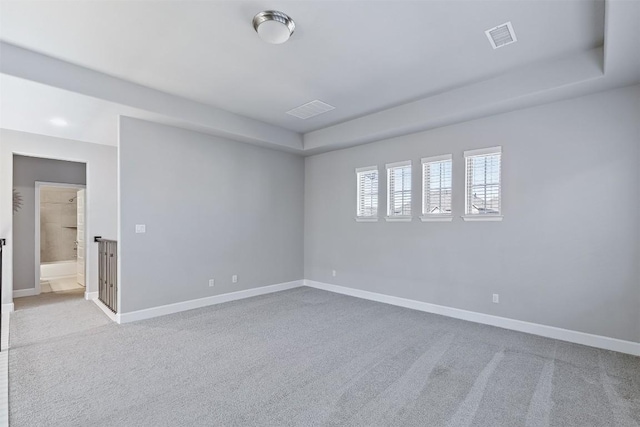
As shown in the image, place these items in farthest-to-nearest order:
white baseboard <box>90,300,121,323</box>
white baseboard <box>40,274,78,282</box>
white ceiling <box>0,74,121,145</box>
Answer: white baseboard <box>40,274,78,282</box>, white baseboard <box>90,300,121,323</box>, white ceiling <box>0,74,121,145</box>

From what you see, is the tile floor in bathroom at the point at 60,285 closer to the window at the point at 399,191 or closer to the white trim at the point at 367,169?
the white trim at the point at 367,169

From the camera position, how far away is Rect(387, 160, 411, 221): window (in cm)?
501

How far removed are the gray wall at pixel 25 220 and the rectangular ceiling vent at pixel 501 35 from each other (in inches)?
291

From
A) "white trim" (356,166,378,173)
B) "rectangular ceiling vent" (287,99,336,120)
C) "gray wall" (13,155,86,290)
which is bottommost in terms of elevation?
"gray wall" (13,155,86,290)

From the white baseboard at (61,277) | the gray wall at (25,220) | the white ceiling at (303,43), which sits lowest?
the white baseboard at (61,277)

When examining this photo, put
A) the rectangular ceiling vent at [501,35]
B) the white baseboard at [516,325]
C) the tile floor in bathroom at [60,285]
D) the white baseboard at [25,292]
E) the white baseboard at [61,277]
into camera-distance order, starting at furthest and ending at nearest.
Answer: the white baseboard at [61,277]
the tile floor in bathroom at [60,285]
the white baseboard at [25,292]
the white baseboard at [516,325]
the rectangular ceiling vent at [501,35]

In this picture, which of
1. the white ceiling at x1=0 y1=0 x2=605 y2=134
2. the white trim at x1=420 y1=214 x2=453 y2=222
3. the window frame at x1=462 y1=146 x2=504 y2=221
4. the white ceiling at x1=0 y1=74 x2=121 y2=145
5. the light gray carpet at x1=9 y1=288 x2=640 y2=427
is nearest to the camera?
the light gray carpet at x1=9 y1=288 x2=640 y2=427

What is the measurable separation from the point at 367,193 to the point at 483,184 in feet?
6.38

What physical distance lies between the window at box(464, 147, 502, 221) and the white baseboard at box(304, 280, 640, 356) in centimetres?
131

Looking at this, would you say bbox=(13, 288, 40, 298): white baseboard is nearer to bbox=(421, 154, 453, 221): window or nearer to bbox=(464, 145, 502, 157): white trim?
bbox=(421, 154, 453, 221): window

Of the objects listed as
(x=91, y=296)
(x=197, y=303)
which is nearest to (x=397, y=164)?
(x=197, y=303)

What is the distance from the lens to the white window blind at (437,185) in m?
4.54

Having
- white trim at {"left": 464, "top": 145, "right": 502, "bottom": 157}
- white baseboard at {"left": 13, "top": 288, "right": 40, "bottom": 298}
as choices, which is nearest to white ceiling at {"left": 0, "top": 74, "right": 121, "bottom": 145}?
white baseboard at {"left": 13, "top": 288, "right": 40, "bottom": 298}

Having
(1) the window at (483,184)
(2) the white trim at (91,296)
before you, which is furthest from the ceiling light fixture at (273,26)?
(2) the white trim at (91,296)
